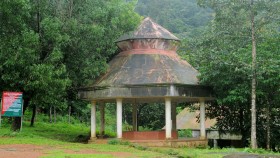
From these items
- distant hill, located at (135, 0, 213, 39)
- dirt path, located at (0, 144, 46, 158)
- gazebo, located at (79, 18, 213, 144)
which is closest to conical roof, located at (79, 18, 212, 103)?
gazebo, located at (79, 18, 213, 144)

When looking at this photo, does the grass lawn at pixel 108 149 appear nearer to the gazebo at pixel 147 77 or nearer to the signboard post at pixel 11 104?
the signboard post at pixel 11 104

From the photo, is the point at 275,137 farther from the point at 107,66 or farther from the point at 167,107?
the point at 107,66

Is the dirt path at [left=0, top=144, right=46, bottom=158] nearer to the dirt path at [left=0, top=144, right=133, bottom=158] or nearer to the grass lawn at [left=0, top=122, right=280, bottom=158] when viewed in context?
the dirt path at [left=0, top=144, right=133, bottom=158]

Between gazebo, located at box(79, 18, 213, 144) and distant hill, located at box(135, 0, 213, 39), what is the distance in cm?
4169

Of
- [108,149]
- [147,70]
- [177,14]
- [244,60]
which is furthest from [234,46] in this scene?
[177,14]

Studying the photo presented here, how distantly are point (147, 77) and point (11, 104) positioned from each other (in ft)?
25.1

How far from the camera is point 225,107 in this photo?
26875 mm

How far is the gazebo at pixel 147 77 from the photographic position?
2283 cm

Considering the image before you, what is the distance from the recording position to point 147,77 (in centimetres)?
2348

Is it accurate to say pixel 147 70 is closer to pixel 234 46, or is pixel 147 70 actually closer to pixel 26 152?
pixel 234 46

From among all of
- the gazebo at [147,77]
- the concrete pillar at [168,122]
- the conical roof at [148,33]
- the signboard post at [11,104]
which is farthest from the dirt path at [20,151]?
the conical roof at [148,33]

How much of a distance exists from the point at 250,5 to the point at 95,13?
359 inches

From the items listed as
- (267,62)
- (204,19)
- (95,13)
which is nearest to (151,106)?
(95,13)

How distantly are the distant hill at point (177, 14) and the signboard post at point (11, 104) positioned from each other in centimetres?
4728
